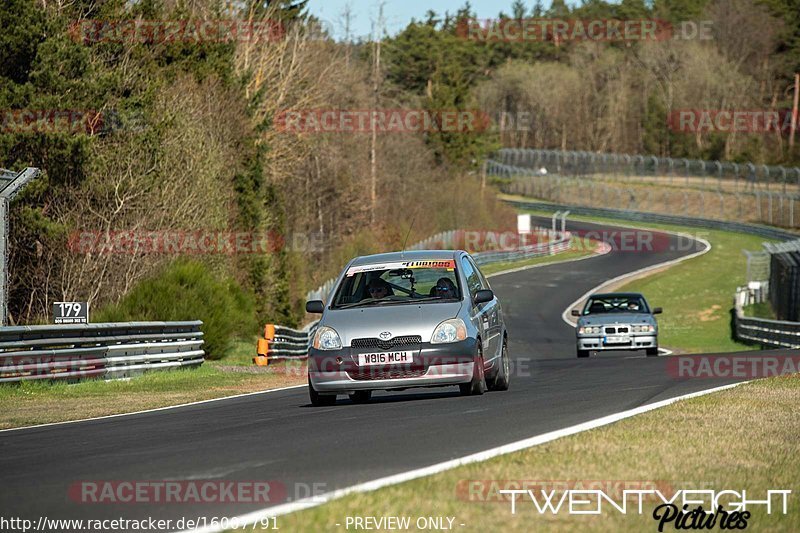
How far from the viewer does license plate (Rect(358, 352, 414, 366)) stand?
13352 mm

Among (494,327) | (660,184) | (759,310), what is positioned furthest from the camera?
(660,184)

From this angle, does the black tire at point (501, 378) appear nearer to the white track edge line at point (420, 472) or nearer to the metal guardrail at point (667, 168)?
the white track edge line at point (420, 472)

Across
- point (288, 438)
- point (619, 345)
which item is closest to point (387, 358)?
point (288, 438)

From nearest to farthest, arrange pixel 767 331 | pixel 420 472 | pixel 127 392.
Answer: pixel 420 472
pixel 127 392
pixel 767 331

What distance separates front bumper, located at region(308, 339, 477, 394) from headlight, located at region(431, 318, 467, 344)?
6cm

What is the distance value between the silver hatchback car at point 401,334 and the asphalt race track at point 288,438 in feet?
0.94

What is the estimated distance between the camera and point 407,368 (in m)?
13.4

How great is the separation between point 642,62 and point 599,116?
26.2 feet

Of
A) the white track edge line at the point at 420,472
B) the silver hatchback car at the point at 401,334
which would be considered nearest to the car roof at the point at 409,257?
the silver hatchback car at the point at 401,334

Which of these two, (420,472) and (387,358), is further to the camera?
(387,358)

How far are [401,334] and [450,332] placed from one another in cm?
53

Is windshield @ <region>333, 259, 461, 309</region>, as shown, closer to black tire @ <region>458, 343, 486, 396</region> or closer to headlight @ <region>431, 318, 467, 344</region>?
headlight @ <region>431, 318, 467, 344</region>

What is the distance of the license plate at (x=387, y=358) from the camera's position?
526 inches

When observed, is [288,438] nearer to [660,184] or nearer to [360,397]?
[360,397]
